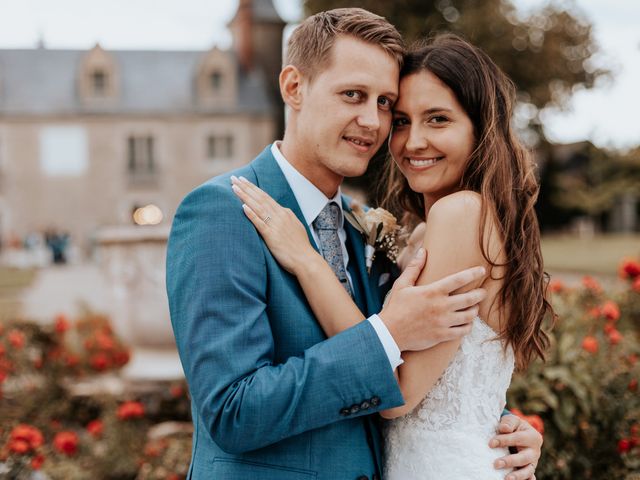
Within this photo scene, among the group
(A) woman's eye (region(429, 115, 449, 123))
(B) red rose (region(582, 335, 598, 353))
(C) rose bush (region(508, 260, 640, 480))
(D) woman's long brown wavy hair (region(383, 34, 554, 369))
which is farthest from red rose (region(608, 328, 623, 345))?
(A) woman's eye (region(429, 115, 449, 123))

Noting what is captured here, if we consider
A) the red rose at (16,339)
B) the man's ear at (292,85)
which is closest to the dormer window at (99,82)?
the red rose at (16,339)

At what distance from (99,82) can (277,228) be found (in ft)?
102

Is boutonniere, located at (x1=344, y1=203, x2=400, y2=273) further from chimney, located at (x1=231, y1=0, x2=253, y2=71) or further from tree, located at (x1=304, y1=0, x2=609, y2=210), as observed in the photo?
chimney, located at (x1=231, y1=0, x2=253, y2=71)

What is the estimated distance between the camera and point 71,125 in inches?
1201

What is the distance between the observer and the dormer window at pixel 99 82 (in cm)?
3058

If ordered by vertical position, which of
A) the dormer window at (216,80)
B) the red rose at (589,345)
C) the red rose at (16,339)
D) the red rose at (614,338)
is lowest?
the red rose at (16,339)

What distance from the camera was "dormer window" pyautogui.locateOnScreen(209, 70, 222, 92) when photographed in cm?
3145

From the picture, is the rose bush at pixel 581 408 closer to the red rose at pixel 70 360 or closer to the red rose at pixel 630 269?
the red rose at pixel 630 269

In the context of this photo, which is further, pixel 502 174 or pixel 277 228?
pixel 502 174

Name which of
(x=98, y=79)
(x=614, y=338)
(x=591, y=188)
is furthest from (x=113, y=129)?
(x=614, y=338)

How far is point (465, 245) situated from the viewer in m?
1.98

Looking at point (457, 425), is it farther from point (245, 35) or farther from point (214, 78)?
point (245, 35)

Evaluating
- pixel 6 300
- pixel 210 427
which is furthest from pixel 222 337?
pixel 6 300

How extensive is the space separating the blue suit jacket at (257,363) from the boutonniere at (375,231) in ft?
1.38
